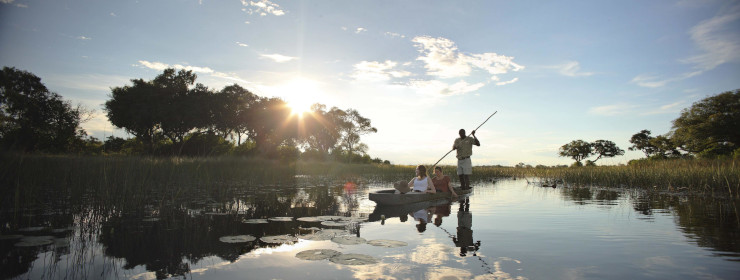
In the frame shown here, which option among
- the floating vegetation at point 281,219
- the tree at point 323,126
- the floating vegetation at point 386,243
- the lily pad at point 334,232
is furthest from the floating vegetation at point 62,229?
the tree at point 323,126

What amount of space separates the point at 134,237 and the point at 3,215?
394 centimetres

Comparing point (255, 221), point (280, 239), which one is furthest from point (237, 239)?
point (255, 221)

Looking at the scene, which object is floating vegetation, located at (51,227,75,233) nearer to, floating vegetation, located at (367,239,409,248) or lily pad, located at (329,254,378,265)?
lily pad, located at (329,254,378,265)

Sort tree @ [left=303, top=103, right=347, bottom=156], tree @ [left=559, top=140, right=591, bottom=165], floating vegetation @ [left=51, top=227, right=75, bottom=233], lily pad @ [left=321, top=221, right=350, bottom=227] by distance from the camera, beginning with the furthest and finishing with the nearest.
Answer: tree @ [left=559, top=140, right=591, bottom=165], tree @ [left=303, top=103, right=347, bottom=156], lily pad @ [left=321, top=221, right=350, bottom=227], floating vegetation @ [left=51, top=227, right=75, bottom=233]

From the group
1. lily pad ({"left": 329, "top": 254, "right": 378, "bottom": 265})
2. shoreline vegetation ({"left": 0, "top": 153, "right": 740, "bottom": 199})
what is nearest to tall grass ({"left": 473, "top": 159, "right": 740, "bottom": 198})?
shoreline vegetation ({"left": 0, "top": 153, "right": 740, "bottom": 199})

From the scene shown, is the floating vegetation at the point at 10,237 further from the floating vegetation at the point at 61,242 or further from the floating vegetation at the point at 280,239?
the floating vegetation at the point at 280,239

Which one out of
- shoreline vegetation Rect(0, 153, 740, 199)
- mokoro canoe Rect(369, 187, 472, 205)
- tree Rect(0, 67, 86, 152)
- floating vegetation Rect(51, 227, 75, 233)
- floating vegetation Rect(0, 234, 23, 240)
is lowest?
floating vegetation Rect(51, 227, 75, 233)

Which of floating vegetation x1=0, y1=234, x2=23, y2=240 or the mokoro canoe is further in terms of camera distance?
the mokoro canoe

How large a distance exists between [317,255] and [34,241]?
14.7ft

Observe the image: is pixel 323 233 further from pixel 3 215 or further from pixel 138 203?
pixel 3 215

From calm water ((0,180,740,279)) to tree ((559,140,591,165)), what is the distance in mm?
75580

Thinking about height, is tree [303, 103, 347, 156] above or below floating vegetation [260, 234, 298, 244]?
above

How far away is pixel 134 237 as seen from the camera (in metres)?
6.36

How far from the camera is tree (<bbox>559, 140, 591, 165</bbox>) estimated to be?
77.4 m
